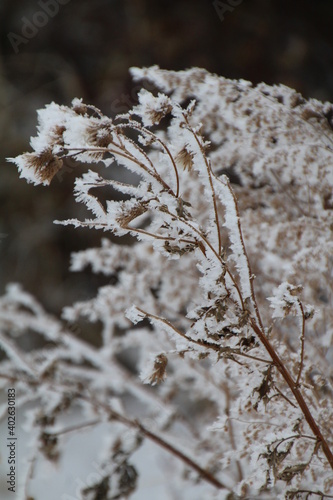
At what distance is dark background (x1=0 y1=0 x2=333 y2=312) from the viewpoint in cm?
227

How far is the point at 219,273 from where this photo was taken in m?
0.46

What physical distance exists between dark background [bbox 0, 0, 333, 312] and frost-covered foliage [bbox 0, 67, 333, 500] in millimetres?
1506

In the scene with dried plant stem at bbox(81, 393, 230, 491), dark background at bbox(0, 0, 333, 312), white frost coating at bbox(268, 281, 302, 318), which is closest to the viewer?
white frost coating at bbox(268, 281, 302, 318)

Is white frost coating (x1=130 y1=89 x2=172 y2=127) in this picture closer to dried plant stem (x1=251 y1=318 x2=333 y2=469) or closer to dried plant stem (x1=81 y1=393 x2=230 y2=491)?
dried plant stem (x1=251 y1=318 x2=333 y2=469)

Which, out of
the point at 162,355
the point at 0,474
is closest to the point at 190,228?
the point at 162,355

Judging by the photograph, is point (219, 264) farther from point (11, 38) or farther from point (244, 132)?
point (11, 38)

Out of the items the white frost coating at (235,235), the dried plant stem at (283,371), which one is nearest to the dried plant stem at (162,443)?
the dried plant stem at (283,371)

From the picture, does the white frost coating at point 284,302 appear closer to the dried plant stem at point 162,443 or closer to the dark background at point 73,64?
the dried plant stem at point 162,443

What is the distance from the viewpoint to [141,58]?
2463 mm

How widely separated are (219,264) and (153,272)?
0.43 meters

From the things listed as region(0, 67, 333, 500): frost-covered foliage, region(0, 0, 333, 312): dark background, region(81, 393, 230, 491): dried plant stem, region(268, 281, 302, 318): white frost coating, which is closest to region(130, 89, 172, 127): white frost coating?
region(0, 67, 333, 500): frost-covered foliage

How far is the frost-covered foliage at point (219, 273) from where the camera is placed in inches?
18.3

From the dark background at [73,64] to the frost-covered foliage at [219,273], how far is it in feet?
4.94

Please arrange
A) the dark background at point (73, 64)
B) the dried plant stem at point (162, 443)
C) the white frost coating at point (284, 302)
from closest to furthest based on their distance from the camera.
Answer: the white frost coating at point (284, 302)
the dried plant stem at point (162, 443)
the dark background at point (73, 64)
